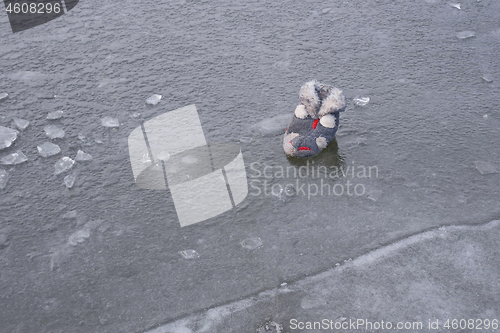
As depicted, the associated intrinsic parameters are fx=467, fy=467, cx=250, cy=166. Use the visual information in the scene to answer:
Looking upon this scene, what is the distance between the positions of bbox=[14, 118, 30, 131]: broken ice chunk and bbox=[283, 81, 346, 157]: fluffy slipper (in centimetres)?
231

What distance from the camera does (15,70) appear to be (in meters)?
4.99

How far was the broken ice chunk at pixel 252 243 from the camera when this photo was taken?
309cm

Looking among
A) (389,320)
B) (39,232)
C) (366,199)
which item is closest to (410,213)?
(366,199)

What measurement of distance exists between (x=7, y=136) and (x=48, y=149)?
1.41 ft

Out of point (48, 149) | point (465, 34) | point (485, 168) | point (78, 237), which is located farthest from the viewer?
point (465, 34)

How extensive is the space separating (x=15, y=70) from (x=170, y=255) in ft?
10.5

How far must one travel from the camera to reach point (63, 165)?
3.73 metres

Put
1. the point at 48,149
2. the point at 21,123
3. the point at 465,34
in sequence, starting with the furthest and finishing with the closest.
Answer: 1. the point at 465,34
2. the point at 21,123
3. the point at 48,149

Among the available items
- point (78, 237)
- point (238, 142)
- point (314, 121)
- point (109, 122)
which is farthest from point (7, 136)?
point (314, 121)

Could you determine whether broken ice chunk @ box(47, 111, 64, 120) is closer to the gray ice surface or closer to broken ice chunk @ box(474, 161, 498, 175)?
the gray ice surface

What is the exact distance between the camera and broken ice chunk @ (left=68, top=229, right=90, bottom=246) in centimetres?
316

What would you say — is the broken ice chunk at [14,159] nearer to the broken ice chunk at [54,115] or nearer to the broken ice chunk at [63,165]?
the broken ice chunk at [63,165]

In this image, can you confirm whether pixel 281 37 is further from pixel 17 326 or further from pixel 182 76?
pixel 17 326

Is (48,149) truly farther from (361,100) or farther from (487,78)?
(487,78)
